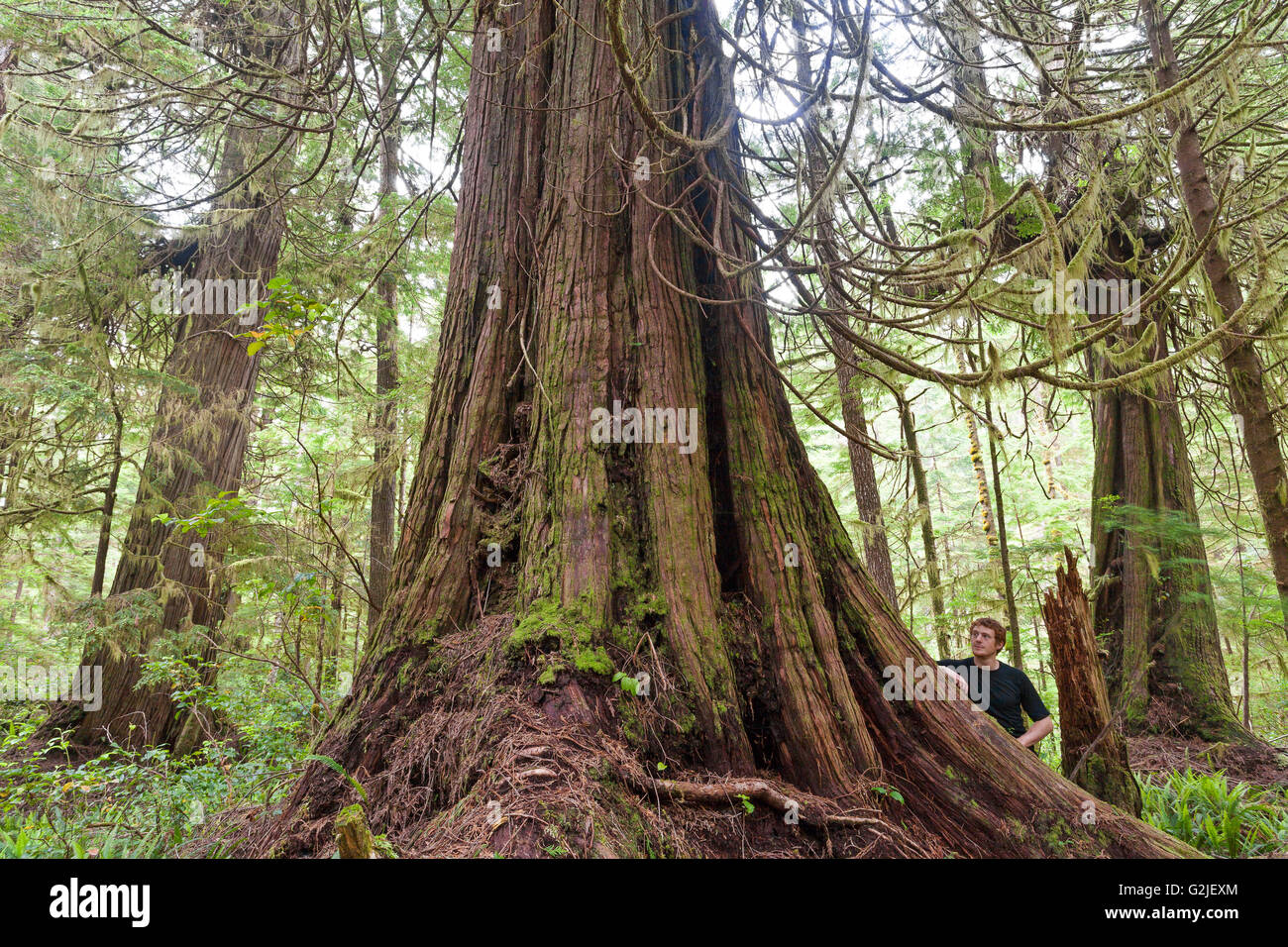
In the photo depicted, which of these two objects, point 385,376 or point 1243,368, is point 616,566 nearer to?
point 1243,368

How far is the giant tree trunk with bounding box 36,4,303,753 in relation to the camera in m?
6.48

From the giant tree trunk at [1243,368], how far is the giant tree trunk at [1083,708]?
5.12 ft

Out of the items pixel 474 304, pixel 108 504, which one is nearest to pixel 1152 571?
pixel 474 304

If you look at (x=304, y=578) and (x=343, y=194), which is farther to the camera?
(x=343, y=194)

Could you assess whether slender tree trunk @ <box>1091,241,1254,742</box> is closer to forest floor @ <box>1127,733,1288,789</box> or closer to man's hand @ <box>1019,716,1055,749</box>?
forest floor @ <box>1127,733,1288,789</box>

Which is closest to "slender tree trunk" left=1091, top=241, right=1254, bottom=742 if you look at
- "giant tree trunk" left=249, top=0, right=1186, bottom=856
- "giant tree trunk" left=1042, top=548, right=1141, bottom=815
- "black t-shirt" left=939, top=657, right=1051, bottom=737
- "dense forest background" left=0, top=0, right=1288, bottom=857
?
"dense forest background" left=0, top=0, right=1288, bottom=857

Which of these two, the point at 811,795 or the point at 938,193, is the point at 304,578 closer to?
the point at 811,795

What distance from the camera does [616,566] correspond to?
9.41ft

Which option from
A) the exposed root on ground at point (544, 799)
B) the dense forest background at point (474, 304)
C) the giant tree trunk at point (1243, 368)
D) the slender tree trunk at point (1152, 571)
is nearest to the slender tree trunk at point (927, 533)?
the dense forest background at point (474, 304)

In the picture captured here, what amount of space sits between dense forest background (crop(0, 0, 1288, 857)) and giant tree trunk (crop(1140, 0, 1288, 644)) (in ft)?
0.08

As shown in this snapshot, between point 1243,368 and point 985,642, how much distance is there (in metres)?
2.85

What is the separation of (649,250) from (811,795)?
8.62ft

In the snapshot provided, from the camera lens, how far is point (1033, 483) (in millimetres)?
16625
